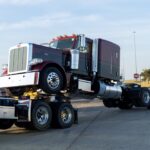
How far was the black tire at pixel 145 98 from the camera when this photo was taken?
22.1 meters

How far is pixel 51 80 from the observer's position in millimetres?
14953

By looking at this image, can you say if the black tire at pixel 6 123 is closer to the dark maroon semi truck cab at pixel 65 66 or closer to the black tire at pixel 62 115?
the dark maroon semi truck cab at pixel 65 66

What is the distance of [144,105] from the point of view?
72.6ft

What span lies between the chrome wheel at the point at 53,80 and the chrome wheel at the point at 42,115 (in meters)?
1.05

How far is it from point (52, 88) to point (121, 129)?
2.78 m

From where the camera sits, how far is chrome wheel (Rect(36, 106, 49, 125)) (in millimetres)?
13992

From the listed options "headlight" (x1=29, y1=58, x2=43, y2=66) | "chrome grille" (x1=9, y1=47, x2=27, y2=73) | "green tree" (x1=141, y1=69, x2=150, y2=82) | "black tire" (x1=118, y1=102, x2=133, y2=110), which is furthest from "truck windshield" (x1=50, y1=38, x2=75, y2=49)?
"green tree" (x1=141, y1=69, x2=150, y2=82)

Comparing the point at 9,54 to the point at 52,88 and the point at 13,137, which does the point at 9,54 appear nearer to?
the point at 52,88

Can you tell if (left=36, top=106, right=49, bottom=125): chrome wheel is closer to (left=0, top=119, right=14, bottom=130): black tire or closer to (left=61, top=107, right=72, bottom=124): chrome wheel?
(left=61, top=107, right=72, bottom=124): chrome wheel

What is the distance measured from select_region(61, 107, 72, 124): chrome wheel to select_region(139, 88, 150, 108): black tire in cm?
773

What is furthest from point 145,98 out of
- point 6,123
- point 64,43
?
point 6,123

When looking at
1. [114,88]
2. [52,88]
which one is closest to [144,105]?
[114,88]

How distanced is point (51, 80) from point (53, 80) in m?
0.09

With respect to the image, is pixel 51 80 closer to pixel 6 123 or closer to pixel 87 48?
pixel 6 123
